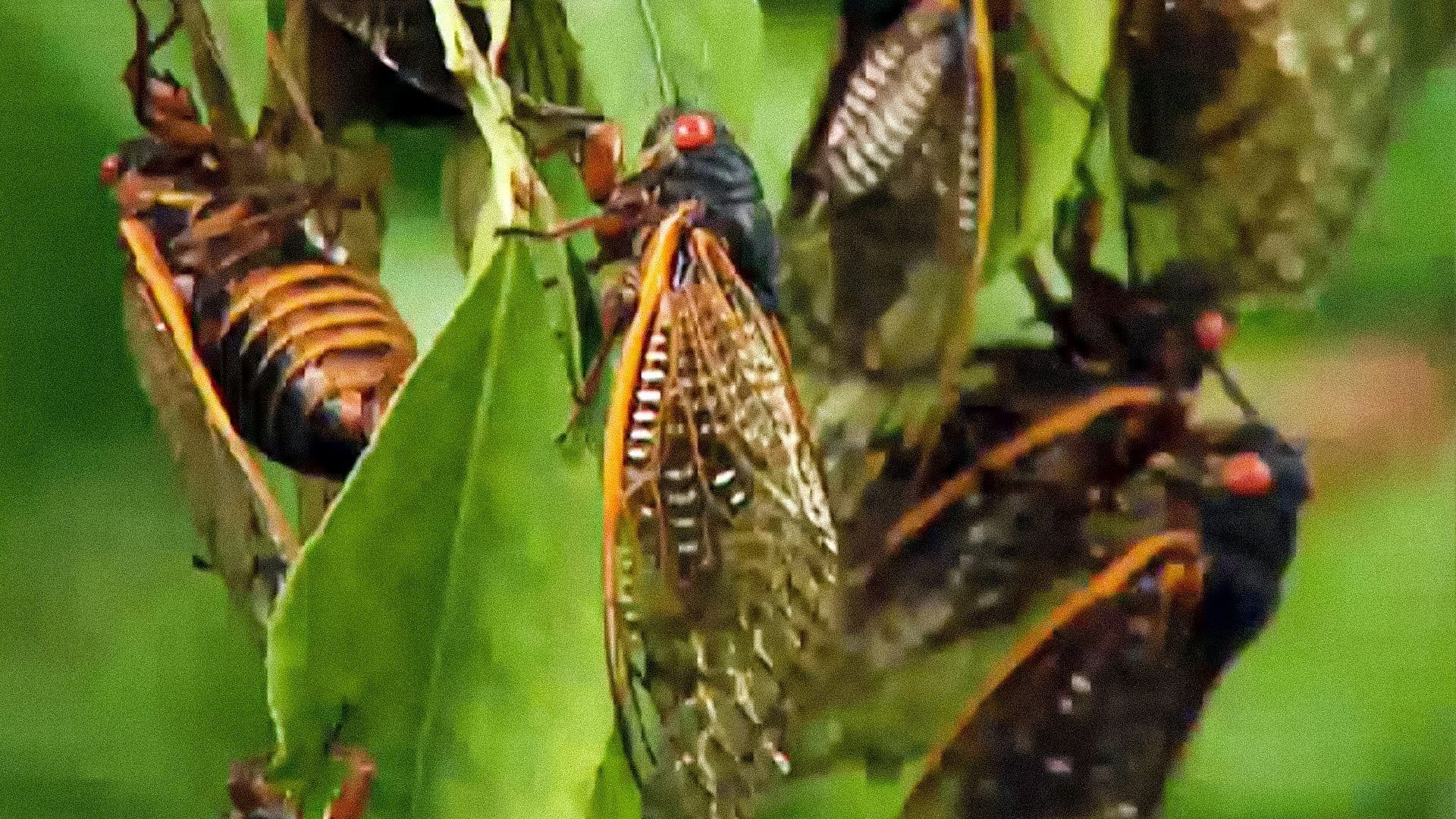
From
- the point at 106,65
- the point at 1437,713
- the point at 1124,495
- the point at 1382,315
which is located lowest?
the point at 1437,713

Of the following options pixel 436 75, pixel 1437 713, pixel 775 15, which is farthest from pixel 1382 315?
pixel 436 75

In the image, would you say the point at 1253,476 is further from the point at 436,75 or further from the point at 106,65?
the point at 106,65

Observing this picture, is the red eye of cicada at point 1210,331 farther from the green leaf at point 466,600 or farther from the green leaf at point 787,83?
the green leaf at point 466,600

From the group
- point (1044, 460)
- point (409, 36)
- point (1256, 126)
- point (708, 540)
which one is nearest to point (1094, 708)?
point (1044, 460)

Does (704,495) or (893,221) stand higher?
(893,221)

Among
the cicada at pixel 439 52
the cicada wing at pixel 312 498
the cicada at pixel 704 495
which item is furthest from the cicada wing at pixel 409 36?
the cicada wing at pixel 312 498

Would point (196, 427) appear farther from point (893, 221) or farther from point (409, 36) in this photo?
point (893, 221)
